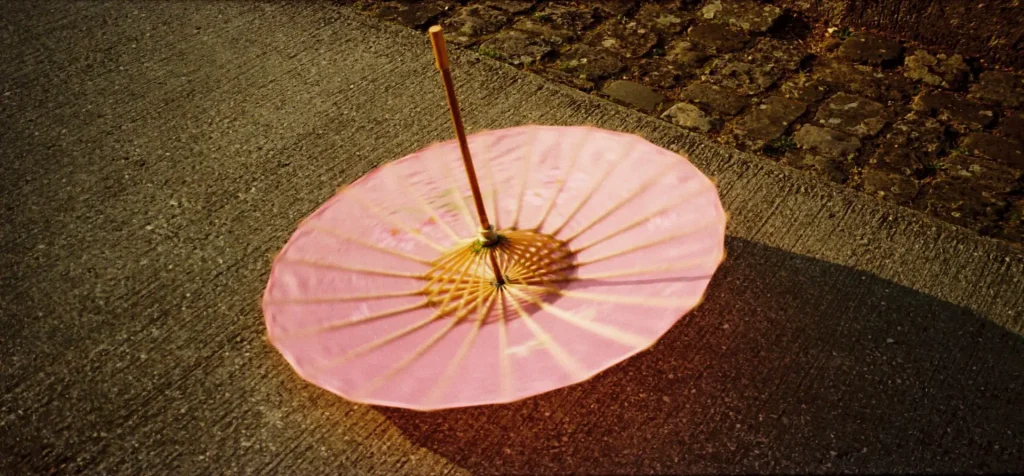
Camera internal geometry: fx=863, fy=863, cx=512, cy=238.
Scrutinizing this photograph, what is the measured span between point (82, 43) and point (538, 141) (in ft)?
9.83

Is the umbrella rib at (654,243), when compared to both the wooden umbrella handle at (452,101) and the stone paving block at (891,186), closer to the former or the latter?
the wooden umbrella handle at (452,101)

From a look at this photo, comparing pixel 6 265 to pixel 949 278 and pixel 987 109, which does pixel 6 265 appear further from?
pixel 987 109

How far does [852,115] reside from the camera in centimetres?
332

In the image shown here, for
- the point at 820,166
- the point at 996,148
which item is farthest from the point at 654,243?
the point at 996,148

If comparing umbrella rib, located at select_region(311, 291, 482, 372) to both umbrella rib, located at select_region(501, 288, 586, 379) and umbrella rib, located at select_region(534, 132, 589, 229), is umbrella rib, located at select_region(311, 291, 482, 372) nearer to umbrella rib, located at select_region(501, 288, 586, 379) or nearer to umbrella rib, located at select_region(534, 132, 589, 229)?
umbrella rib, located at select_region(501, 288, 586, 379)

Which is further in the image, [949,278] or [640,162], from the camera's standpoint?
[949,278]

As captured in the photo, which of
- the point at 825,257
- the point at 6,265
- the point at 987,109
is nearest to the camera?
the point at 825,257

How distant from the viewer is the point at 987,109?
3.29 m

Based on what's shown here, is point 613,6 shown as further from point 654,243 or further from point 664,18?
point 654,243

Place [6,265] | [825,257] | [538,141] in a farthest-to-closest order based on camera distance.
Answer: [6,265], [825,257], [538,141]

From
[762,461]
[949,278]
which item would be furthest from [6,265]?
[949,278]

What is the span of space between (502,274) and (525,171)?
15.6 inches

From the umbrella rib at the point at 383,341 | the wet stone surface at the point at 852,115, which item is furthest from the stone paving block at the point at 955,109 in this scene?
the umbrella rib at the point at 383,341

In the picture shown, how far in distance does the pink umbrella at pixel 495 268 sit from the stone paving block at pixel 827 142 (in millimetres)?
1151
